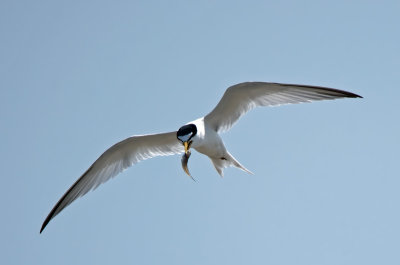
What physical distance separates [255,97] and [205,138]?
0.93 metres

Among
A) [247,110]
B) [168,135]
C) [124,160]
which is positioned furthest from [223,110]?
[124,160]

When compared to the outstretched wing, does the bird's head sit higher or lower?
lower

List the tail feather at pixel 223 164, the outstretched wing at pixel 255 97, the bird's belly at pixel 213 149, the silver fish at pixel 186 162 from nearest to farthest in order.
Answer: the silver fish at pixel 186 162 → the outstretched wing at pixel 255 97 → the bird's belly at pixel 213 149 → the tail feather at pixel 223 164

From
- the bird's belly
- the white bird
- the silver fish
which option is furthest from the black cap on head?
the bird's belly

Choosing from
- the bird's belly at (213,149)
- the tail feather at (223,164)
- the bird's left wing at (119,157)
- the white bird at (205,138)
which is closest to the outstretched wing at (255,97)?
the white bird at (205,138)

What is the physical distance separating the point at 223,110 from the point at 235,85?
629 millimetres

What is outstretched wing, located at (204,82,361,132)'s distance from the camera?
25.5 ft

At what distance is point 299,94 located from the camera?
26.2 feet

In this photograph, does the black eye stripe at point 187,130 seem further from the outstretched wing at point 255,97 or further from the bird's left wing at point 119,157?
the bird's left wing at point 119,157

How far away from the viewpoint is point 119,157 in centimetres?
947

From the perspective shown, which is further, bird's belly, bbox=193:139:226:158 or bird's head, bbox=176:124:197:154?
bird's belly, bbox=193:139:226:158

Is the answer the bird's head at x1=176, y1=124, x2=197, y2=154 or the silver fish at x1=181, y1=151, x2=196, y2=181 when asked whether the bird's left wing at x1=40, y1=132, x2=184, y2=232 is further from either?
the silver fish at x1=181, y1=151, x2=196, y2=181

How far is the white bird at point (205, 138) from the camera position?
7.98 meters

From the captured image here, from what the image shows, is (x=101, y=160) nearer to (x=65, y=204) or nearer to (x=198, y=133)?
(x=65, y=204)
